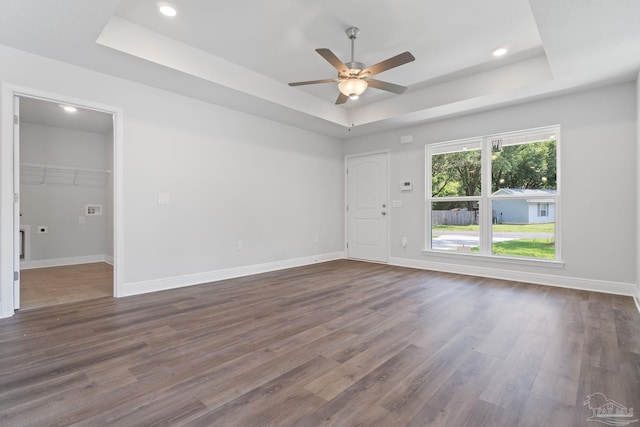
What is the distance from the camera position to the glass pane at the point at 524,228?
13.9ft

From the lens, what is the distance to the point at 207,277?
4312mm

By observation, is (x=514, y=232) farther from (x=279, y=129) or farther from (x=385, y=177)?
(x=279, y=129)

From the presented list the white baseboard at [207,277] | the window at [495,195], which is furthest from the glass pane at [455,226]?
the white baseboard at [207,277]

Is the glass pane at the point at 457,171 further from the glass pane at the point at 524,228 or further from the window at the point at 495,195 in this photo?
the glass pane at the point at 524,228

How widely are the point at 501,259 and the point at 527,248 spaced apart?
0.37 metres

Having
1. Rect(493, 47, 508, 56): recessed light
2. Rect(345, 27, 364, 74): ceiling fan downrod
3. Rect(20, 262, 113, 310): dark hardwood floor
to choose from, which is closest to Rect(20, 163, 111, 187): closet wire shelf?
Rect(20, 262, 113, 310): dark hardwood floor

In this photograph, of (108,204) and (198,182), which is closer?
(198,182)

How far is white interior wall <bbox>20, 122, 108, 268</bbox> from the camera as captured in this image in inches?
213

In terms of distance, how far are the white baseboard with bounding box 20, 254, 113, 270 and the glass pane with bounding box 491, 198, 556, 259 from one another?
22.7ft

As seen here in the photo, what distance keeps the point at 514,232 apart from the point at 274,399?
4307 millimetres

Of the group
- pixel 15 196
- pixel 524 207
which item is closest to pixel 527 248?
pixel 524 207

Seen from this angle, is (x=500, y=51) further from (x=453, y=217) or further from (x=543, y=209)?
(x=453, y=217)

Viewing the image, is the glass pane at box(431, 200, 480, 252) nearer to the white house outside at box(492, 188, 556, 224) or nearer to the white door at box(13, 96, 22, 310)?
the white house outside at box(492, 188, 556, 224)

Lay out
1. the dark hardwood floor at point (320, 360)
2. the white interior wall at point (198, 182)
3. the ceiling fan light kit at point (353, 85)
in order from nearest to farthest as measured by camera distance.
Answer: the dark hardwood floor at point (320, 360) < the ceiling fan light kit at point (353, 85) < the white interior wall at point (198, 182)
